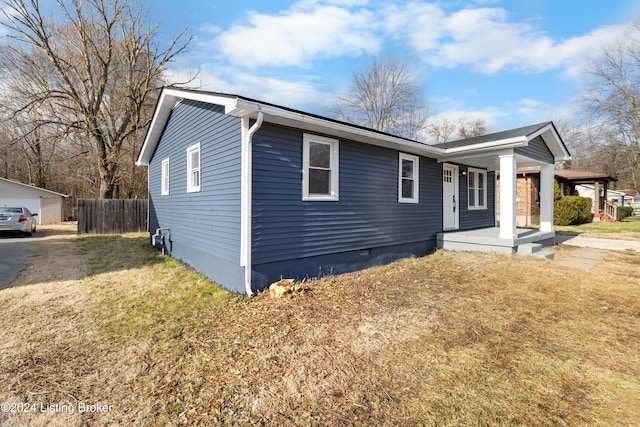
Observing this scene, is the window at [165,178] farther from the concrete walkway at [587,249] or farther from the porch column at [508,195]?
the concrete walkway at [587,249]

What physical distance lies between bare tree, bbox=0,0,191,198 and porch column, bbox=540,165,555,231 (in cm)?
1947

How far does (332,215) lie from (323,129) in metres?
1.77

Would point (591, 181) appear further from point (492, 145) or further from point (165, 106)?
point (165, 106)

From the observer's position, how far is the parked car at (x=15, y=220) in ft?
41.2

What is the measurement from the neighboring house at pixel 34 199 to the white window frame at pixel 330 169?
22.7 m

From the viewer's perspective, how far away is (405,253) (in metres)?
7.96

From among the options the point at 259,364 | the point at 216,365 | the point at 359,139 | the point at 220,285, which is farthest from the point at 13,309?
the point at 359,139

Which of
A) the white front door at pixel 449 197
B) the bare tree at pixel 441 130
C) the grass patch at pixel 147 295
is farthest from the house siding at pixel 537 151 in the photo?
the bare tree at pixel 441 130

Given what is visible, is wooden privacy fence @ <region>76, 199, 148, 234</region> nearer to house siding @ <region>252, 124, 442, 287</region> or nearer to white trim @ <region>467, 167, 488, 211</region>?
house siding @ <region>252, 124, 442, 287</region>

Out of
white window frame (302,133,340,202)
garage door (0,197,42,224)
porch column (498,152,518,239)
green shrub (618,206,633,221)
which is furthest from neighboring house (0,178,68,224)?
green shrub (618,206,633,221)

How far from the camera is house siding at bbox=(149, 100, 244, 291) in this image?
5.19 m

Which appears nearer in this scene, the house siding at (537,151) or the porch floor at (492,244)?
the porch floor at (492,244)

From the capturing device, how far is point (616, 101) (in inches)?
968

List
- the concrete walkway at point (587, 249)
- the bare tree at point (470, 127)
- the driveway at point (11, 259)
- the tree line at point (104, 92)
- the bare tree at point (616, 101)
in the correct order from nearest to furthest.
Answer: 1. the driveway at point (11, 259)
2. the concrete walkway at point (587, 249)
3. the tree line at point (104, 92)
4. the bare tree at point (616, 101)
5. the bare tree at point (470, 127)
